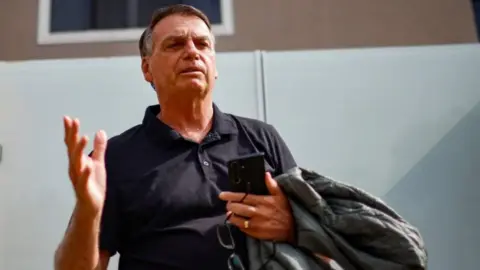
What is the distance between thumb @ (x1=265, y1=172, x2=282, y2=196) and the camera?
773mm

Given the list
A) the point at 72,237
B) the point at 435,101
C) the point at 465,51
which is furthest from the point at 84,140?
the point at 465,51

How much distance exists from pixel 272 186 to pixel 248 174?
0.04 meters

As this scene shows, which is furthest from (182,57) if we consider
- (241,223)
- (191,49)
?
(241,223)

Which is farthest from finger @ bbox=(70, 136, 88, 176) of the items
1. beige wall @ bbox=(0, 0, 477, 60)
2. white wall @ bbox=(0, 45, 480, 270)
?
beige wall @ bbox=(0, 0, 477, 60)

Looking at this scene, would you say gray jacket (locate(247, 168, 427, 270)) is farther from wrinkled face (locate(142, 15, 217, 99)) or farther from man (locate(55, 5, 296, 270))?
wrinkled face (locate(142, 15, 217, 99))

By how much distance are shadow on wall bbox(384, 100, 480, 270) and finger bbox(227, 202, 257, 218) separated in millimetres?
495

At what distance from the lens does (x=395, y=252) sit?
27.1 inches

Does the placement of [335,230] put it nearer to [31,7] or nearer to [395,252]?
[395,252]

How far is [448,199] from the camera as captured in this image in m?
1.15

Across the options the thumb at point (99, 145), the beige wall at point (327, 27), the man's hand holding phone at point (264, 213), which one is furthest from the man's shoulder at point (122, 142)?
the beige wall at point (327, 27)

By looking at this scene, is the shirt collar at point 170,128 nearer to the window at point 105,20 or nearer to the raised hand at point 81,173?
the raised hand at point 81,173

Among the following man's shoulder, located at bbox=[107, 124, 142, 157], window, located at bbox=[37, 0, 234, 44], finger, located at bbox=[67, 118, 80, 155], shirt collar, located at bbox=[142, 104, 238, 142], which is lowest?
man's shoulder, located at bbox=[107, 124, 142, 157]

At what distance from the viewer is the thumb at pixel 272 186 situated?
77 cm

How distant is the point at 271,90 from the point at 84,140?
0.61m
